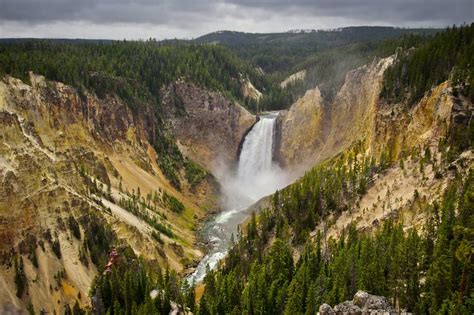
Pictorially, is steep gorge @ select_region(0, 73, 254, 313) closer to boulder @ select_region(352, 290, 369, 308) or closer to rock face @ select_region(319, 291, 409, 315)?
rock face @ select_region(319, 291, 409, 315)

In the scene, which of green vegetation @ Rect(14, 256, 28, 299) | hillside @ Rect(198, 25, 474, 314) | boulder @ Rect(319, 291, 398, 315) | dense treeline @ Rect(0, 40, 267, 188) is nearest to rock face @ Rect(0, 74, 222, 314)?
green vegetation @ Rect(14, 256, 28, 299)

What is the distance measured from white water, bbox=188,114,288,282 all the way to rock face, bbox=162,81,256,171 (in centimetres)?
361

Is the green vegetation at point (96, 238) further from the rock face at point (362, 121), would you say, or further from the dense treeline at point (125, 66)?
the rock face at point (362, 121)

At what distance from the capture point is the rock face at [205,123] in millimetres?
129625

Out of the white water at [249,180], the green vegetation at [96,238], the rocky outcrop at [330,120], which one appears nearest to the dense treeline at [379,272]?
the green vegetation at [96,238]

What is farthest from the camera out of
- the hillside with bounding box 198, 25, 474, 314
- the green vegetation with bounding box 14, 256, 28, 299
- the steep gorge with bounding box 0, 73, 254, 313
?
the steep gorge with bounding box 0, 73, 254, 313

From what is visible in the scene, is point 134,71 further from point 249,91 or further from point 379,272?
point 379,272

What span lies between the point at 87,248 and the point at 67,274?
544 centimetres

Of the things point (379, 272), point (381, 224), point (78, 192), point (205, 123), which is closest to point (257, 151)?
point (205, 123)

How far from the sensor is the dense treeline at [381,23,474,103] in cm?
7188

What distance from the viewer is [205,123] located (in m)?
134

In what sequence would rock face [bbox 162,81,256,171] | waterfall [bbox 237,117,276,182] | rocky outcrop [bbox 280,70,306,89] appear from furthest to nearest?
rocky outcrop [bbox 280,70,306,89]
rock face [bbox 162,81,256,171]
waterfall [bbox 237,117,276,182]

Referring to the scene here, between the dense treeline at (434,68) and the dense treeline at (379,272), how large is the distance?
23.3 metres

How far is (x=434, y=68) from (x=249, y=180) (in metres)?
58.9
